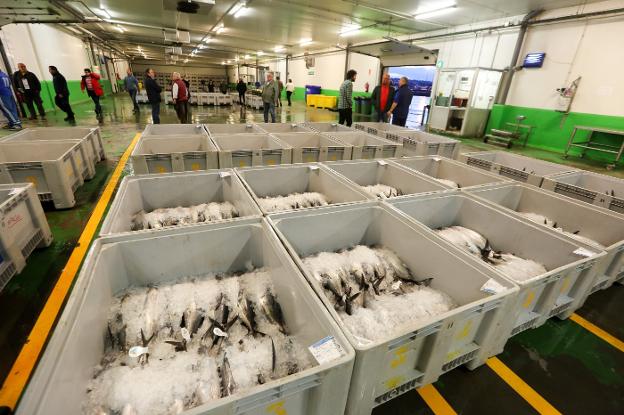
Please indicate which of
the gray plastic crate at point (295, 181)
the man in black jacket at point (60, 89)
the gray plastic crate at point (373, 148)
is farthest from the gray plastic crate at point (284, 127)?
the man in black jacket at point (60, 89)

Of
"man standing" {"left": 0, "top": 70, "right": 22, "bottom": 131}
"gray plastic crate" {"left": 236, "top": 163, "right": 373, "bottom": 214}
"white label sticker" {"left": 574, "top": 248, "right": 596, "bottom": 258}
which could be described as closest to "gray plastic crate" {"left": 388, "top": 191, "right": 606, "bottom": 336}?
"white label sticker" {"left": 574, "top": 248, "right": 596, "bottom": 258}

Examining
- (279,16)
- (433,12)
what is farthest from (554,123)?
(279,16)

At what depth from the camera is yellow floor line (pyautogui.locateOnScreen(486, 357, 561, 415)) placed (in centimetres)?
175

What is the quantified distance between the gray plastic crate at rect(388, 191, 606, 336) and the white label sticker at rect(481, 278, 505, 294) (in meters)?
0.14

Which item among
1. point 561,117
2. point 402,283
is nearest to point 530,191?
point 402,283

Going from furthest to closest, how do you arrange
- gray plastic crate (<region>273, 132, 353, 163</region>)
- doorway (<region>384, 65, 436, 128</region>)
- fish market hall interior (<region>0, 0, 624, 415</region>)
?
doorway (<region>384, 65, 436, 128</region>) < gray plastic crate (<region>273, 132, 353, 163</region>) < fish market hall interior (<region>0, 0, 624, 415</region>)

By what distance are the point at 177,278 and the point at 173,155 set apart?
7.38ft

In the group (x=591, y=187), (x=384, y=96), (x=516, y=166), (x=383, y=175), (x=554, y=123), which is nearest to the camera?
(x=383, y=175)

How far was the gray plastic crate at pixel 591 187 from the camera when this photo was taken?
318 cm

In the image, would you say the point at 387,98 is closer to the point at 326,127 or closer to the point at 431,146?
the point at 326,127

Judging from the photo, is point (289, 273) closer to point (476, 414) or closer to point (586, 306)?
point (476, 414)

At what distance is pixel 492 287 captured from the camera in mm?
1539

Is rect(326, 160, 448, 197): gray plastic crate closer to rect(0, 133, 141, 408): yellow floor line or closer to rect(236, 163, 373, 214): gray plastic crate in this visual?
rect(236, 163, 373, 214): gray plastic crate

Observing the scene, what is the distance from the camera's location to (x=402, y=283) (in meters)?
2.04
